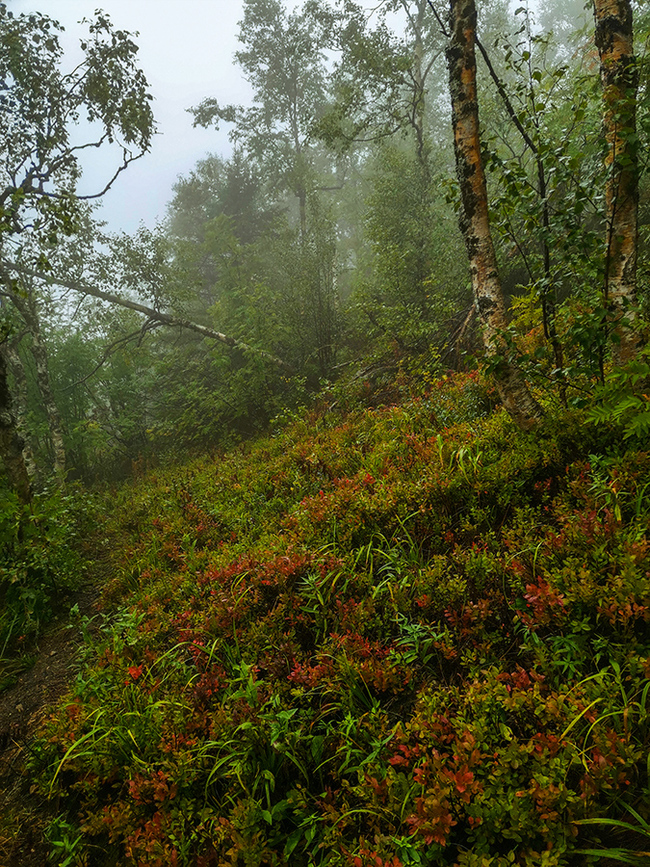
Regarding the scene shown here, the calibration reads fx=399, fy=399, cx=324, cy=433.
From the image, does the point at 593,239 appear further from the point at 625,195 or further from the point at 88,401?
the point at 88,401

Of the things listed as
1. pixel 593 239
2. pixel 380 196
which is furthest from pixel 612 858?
pixel 380 196

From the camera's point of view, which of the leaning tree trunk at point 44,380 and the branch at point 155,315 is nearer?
the leaning tree trunk at point 44,380

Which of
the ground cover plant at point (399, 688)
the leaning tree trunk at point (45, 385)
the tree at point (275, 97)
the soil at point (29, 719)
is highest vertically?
the tree at point (275, 97)

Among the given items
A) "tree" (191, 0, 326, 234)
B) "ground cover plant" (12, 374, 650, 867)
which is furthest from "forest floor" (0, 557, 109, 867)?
"tree" (191, 0, 326, 234)

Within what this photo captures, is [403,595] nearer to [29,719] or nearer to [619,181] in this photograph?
[29,719]

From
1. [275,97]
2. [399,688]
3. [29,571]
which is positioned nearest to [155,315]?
[29,571]

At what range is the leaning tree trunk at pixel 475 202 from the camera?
4.11 m

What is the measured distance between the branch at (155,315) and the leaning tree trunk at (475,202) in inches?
312

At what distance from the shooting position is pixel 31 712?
347 cm

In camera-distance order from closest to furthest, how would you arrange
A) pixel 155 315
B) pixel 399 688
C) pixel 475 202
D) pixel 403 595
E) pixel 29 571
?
pixel 399 688 → pixel 403 595 → pixel 475 202 → pixel 29 571 → pixel 155 315

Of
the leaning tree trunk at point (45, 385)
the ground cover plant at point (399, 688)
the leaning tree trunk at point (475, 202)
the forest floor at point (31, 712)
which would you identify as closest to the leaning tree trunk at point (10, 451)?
the forest floor at point (31, 712)

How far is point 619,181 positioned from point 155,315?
12323mm

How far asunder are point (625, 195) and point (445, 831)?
15.4 feet

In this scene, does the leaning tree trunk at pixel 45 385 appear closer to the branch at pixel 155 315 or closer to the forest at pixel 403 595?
the branch at pixel 155 315
